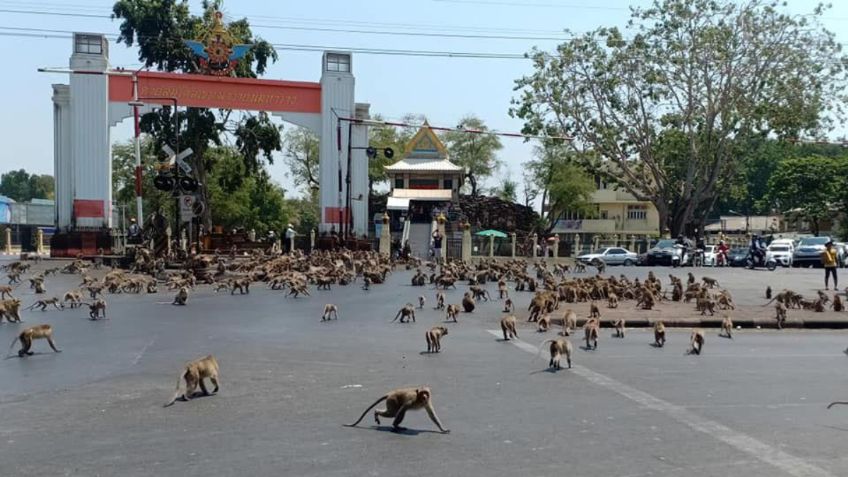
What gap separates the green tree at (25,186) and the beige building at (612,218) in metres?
81.2

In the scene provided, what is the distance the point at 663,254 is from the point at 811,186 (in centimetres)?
3062

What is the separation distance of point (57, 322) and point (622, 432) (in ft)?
40.5

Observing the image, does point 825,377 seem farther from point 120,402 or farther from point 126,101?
point 126,101

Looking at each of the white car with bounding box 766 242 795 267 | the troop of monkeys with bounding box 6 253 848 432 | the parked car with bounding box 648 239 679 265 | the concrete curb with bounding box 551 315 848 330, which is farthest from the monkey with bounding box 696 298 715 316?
the white car with bounding box 766 242 795 267

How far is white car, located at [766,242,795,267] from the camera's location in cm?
4784

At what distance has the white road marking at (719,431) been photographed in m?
6.74

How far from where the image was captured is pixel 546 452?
7059mm

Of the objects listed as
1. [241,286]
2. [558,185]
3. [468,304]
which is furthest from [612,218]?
[468,304]

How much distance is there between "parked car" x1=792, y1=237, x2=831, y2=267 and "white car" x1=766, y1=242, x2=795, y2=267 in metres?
0.35

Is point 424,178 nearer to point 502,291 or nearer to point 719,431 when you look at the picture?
point 502,291

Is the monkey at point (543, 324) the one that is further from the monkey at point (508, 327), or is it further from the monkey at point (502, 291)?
the monkey at point (502, 291)

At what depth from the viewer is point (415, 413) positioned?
861 centimetres

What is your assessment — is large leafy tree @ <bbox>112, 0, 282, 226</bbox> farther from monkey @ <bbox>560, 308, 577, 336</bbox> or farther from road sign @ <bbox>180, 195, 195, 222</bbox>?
monkey @ <bbox>560, 308, 577, 336</bbox>

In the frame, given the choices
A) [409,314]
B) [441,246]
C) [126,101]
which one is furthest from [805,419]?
[126,101]
